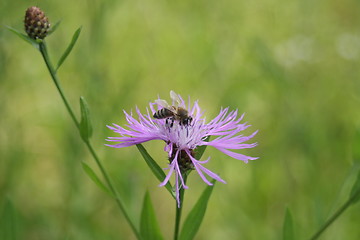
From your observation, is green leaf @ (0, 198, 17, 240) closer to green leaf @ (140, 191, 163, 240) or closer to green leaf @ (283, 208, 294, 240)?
green leaf @ (140, 191, 163, 240)

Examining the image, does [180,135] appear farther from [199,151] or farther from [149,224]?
[149,224]

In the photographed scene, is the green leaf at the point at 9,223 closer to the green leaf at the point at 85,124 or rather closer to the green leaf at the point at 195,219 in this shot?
the green leaf at the point at 85,124

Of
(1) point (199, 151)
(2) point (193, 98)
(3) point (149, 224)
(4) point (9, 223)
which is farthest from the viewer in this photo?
(2) point (193, 98)

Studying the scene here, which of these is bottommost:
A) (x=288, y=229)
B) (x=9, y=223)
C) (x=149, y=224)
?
(x=9, y=223)

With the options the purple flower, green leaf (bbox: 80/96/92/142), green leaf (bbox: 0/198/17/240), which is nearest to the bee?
the purple flower

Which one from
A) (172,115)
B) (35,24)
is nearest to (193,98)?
(172,115)

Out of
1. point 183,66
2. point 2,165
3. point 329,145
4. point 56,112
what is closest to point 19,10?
point 56,112
